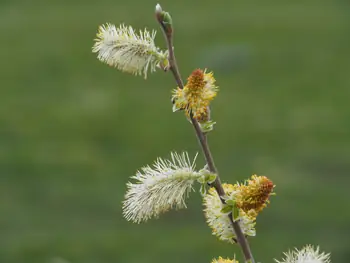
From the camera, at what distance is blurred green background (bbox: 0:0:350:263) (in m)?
10.3

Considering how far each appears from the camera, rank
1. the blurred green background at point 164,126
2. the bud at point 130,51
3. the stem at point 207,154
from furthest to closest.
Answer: the blurred green background at point 164,126
the bud at point 130,51
the stem at point 207,154

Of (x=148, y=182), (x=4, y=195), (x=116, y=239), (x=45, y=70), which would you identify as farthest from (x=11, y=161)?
(x=148, y=182)

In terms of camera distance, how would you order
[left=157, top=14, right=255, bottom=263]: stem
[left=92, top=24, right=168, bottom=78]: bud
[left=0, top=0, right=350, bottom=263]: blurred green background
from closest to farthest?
1. [left=157, top=14, right=255, bottom=263]: stem
2. [left=92, top=24, right=168, bottom=78]: bud
3. [left=0, top=0, right=350, bottom=263]: blurred green background

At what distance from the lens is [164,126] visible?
13.0 meters

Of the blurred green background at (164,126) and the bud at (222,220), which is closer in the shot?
the bud at (222,220)

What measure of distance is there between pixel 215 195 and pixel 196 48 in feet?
44.3

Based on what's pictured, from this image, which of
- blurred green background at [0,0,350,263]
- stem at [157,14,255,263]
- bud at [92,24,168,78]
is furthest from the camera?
blurred green background at [0,0,350,263]

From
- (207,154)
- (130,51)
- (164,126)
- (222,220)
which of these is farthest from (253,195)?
(164,126)

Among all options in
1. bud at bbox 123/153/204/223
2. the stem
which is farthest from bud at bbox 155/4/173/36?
bud at bbox 123/153/204/223

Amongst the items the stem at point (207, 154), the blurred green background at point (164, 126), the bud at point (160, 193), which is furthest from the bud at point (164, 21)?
the blurred green background at point (164, 126)

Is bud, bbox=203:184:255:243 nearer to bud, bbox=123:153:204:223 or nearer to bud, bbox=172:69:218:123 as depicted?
bud, bbox=123:153:204:223

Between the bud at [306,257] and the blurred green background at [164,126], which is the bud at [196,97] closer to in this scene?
the bud at [306,257]

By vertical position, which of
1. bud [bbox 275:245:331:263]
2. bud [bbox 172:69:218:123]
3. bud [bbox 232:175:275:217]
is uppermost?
bud [bbox 172:69:218:123]

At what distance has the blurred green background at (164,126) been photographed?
33.9 feet
